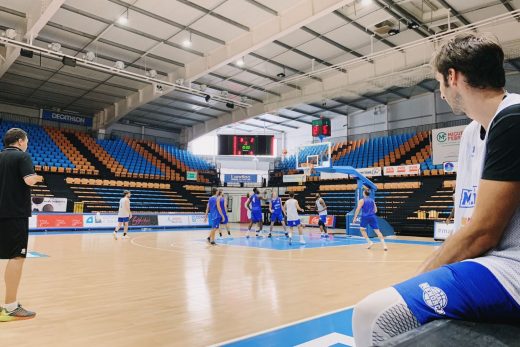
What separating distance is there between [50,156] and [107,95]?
14.3 ft

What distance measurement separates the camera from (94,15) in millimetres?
12406

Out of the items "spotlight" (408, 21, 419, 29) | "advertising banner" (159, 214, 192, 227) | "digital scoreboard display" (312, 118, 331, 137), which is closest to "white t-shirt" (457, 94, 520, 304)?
"spotlight" (408, 21, 419, 29)

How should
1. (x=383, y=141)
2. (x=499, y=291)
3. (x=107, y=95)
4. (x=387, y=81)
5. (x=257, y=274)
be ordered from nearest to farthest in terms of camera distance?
(x=499, y=291) < (x=257, y=274) < (x=387, y=81) < (x=107, y=95) < (x=383, y=141)

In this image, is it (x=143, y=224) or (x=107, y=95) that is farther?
(x=107, y=95)

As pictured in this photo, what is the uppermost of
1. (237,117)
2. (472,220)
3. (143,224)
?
(237,117)

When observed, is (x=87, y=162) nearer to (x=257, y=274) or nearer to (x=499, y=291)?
(x=257, y=274)

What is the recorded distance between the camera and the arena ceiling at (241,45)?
38.5ft

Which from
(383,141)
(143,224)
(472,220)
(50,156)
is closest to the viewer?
(472,220)

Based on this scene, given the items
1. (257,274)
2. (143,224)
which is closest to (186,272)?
(257,274)

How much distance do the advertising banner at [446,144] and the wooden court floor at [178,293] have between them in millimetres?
8823

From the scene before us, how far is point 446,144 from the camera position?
1580 centimetres

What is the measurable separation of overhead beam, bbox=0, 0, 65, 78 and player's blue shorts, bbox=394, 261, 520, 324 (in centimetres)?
1184

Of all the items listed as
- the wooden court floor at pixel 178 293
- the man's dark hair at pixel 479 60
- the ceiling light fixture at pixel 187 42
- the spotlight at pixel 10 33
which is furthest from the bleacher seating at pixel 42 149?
the man's dark hair at pixel 479 60

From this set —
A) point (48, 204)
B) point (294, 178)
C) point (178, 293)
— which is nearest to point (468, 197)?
point (178, 293)
